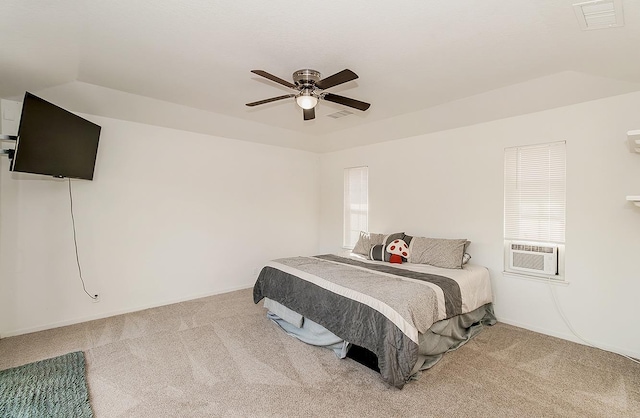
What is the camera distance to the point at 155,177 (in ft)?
13.5

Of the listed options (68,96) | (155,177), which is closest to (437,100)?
(155,177)

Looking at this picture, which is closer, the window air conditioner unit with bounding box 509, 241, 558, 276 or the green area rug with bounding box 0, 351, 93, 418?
the green area rug with bounding box 0, 351, 93, 418

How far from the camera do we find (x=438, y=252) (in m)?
3.70

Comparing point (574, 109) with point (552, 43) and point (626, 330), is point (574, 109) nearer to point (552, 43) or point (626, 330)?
point (552, 43)

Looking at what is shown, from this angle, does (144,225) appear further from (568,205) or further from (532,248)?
(568,205)

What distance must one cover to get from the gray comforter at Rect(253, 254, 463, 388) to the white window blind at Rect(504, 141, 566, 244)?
1260 millimetres

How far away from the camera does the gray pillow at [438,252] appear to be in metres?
3.55

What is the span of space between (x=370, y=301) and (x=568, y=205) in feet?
8.04

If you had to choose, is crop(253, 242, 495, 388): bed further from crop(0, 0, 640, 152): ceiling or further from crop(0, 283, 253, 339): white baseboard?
crop(0, 0, 640, 152): ceiling

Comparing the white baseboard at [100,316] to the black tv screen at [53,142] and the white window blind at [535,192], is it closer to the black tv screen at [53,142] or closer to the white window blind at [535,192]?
the black tv screen at [53,142]

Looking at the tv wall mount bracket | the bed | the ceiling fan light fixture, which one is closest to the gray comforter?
the bed

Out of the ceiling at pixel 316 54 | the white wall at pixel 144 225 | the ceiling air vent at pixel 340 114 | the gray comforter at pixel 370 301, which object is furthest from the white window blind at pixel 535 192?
the white wall at pixel 144 225

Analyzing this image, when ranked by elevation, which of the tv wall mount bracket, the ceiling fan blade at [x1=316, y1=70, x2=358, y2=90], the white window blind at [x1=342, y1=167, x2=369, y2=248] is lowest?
the white window blind at [x1=342, y1=167, x2=369, y2=248]

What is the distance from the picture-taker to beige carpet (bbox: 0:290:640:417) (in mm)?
2062
